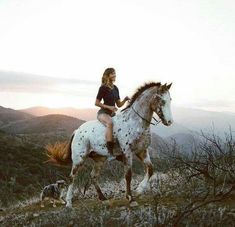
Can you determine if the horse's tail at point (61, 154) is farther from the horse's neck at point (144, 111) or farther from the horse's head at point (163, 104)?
the horse's head at point (163, 104)

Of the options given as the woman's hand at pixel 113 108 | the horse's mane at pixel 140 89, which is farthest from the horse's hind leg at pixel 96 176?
the horse's mane at pixel 140 89

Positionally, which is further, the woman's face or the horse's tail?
the horse's tail

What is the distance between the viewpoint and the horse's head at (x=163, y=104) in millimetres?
9352

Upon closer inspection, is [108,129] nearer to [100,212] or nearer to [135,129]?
[135,129]

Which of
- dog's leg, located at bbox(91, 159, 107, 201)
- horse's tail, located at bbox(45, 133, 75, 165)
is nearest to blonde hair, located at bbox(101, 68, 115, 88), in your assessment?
dog's leg, located at bbox(91, 159, 107, 201)

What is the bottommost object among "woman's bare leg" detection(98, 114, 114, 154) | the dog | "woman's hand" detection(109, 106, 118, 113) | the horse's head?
the dog

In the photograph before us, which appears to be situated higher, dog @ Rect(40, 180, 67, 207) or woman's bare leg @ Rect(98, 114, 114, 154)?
woman's bare leg @ Rect(98, 114, 114, 154)

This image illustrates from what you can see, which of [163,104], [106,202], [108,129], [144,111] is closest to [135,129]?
[144,111]

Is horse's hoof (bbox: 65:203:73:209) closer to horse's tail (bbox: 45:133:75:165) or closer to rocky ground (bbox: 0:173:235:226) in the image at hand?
rocky ground (bbox: 0:173:235:226)

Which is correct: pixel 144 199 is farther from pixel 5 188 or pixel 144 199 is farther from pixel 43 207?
pixel 5 188

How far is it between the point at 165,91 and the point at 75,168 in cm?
317

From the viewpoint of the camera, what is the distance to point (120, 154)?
33.6 feet

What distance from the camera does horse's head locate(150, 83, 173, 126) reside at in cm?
935

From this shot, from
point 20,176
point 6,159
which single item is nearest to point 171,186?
point 20,176
